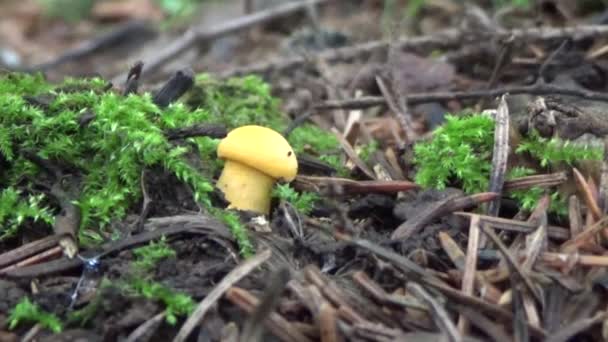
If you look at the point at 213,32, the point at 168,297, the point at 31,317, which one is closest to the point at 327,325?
the point at 168,297

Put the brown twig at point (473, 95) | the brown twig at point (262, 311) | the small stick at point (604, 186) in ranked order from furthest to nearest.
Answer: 1. the brown twig at point (473, 95)
2. the small stick at point (604, 186)
3. the brown twig at point (262, 311)

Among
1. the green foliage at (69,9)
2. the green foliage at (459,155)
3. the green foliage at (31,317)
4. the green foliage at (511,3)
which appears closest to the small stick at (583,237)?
the green foliage at (459,155)

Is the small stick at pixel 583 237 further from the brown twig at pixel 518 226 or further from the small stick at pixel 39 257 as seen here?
the small stick at pixel 39 257

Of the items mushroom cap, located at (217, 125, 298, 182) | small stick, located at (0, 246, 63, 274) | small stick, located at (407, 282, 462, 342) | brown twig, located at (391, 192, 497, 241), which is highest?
mushroom cap, located at (217, 125, 298, 182)

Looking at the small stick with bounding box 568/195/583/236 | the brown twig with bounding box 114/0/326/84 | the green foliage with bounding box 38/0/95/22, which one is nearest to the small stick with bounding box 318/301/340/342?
the small stick with bounding box 568/195/583/236

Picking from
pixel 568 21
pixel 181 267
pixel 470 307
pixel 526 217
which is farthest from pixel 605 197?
pixel 568 21

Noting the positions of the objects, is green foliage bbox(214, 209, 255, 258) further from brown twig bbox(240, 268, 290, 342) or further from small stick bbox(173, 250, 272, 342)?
brown twig bbox(240, 268, 290, 342)

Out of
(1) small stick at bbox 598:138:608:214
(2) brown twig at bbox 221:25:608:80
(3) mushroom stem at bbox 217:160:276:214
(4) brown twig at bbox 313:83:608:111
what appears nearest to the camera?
(1) small stick at bbox 598:138:608:214
